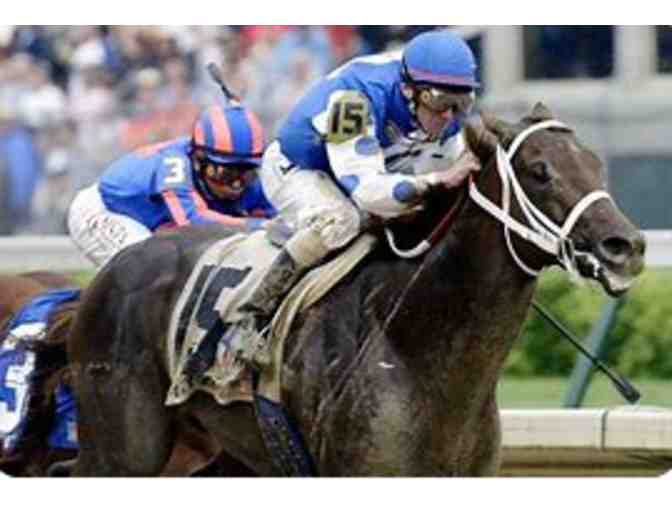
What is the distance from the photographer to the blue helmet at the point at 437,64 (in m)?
7.79

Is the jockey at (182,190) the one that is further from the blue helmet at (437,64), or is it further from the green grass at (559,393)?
the green grass at (559,393)

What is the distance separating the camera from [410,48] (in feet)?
25.8

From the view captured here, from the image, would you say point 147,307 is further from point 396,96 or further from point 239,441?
point 396,96

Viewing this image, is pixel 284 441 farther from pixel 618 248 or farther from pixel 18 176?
pixel 18 176

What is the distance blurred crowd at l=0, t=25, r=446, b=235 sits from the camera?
1367 centimetres

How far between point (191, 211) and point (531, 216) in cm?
171

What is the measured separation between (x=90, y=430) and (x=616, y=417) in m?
1.83

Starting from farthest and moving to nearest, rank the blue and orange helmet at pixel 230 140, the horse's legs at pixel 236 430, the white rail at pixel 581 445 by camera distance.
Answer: the white rail at pixel 581 445 → the blue and orange helmet at pixel 230 140 → the horse's legs at pixel 236 430

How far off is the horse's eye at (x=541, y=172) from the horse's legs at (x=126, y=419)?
55.8 inches

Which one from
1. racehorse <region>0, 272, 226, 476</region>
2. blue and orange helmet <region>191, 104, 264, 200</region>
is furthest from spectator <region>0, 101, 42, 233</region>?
blue and orange helmet <region>191, 104, 264, 200</region>

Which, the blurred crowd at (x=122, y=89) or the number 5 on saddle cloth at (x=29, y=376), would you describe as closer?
the number 5 on saddle cloth at (x=29, y=376)

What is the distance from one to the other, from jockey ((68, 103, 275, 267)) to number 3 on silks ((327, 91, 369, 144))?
0.85 metres

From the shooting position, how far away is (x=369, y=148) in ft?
25.6

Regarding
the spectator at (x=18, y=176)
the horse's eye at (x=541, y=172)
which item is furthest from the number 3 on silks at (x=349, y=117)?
the spectator at (x=18, y=176)
